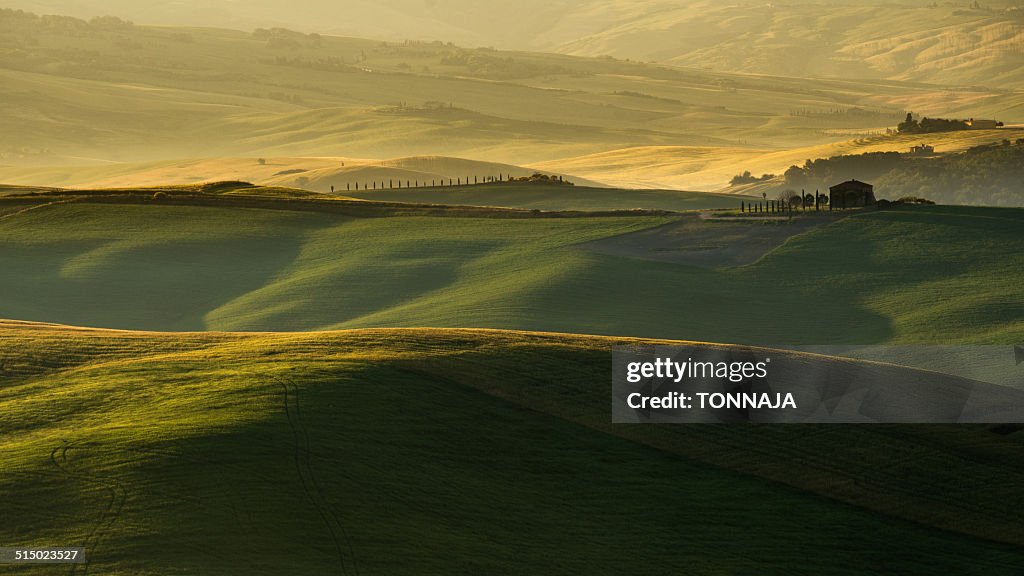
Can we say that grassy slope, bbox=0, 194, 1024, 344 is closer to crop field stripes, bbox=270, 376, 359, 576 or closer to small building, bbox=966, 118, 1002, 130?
crop field stripes, bbox=270, 376, 359, 576

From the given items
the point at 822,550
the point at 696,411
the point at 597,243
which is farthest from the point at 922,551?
the point at 597,243

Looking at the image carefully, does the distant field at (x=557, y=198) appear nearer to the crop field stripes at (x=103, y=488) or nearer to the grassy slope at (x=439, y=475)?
the grassy slope at (x=439, y=475)

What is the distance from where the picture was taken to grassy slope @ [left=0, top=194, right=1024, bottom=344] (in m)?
62.9

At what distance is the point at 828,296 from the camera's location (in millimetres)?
67688

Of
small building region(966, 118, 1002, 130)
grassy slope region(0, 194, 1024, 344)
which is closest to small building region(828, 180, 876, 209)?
grassy slope region(0, 194, 1024, 344)

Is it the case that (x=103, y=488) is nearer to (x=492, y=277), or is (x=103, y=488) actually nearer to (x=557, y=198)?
(x=492, y=277)

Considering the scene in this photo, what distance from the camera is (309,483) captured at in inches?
1126

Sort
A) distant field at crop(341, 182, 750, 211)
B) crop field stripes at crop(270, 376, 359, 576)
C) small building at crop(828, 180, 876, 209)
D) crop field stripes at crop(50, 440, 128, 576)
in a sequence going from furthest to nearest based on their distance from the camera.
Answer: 1. distant field at crop(341, 182, 750, 211)
2. small building at crop(828, 180, 876, 209)
3. crop field stripes at crop(270, 376, 359, 576)
4. crop field stripes at crop(50, 440, 128, 576)

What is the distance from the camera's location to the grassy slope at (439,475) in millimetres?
26312

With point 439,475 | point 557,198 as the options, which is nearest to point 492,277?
point 557,198

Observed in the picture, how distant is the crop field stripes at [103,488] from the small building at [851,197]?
6396cm

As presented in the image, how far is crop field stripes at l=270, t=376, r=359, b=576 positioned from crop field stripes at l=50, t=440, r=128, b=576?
354 cm

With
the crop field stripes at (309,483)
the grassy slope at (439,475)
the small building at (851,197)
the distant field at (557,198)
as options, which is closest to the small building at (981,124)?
the distant field at (557,198)

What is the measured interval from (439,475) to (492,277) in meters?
41.9
